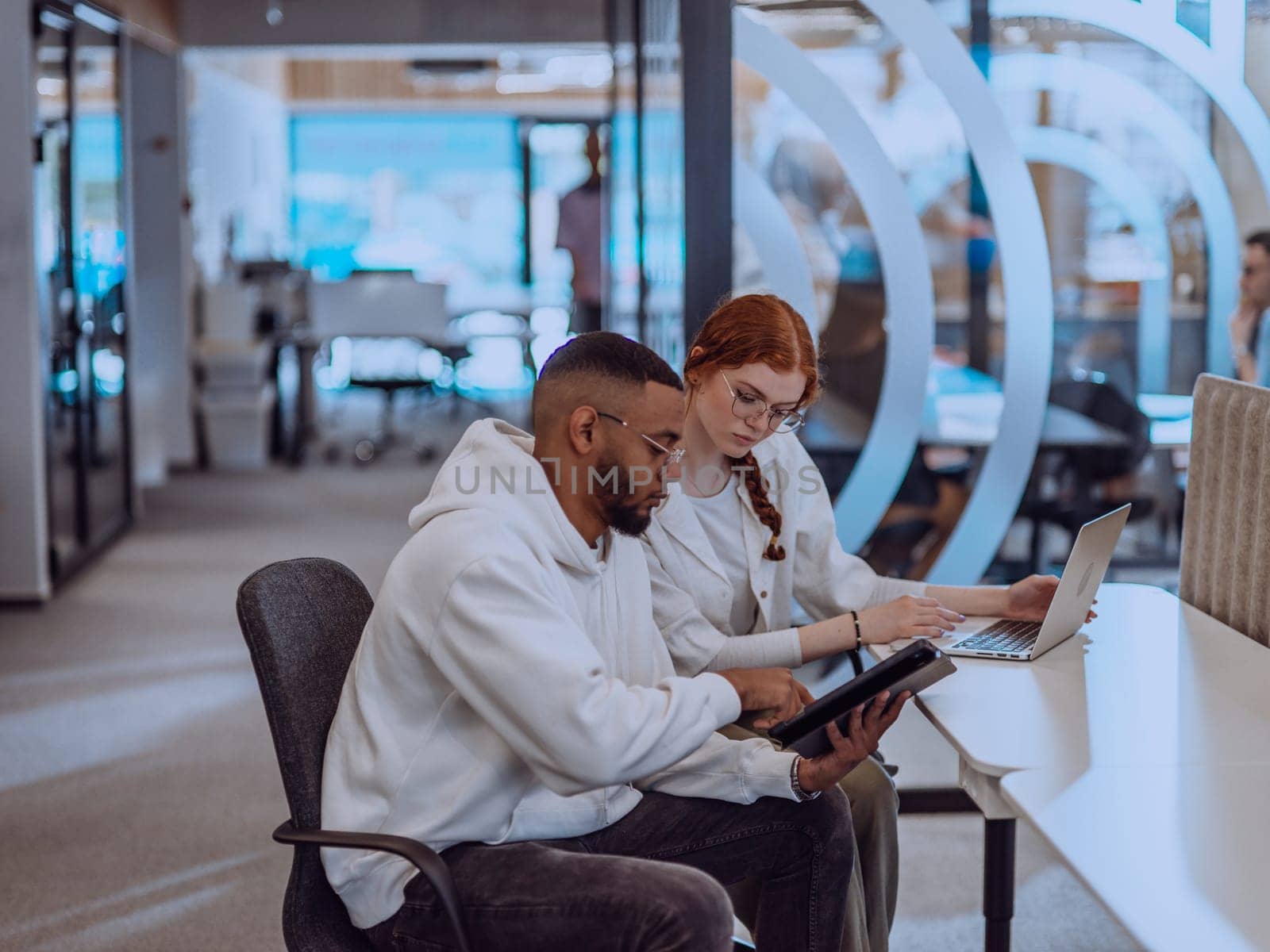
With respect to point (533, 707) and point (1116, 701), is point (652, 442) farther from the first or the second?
point (1116, 701)

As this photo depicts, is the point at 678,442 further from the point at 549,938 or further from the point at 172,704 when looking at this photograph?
the point at 172,704

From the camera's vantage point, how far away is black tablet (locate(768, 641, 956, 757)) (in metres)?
1.70

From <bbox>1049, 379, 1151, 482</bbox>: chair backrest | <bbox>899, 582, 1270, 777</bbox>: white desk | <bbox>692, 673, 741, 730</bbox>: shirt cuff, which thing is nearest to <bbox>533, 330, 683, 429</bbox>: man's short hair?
<bbox>692, 673, 741, 730</bbox>: shirt cuff

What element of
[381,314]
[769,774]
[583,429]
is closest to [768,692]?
[769,774]

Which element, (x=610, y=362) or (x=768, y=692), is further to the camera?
(x=768, y=692)

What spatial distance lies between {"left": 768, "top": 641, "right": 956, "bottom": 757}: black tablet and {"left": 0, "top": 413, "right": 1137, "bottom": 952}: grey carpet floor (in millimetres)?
334

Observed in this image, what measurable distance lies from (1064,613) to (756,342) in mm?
619

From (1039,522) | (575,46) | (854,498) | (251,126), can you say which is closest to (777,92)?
(854,498)

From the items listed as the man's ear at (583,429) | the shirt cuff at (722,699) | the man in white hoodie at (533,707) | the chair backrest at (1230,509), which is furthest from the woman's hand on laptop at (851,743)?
the chair backrest at (1230,509)

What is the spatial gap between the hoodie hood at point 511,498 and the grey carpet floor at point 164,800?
0.71 m

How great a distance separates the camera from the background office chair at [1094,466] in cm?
388

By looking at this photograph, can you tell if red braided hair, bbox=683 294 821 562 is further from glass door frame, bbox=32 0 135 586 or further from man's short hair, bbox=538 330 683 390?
glass door frame, bbox=32 0 135 586

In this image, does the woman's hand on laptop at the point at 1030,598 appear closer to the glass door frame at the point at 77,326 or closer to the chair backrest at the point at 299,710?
the chair backrest at the point at 299,710

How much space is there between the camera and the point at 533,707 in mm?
1543
